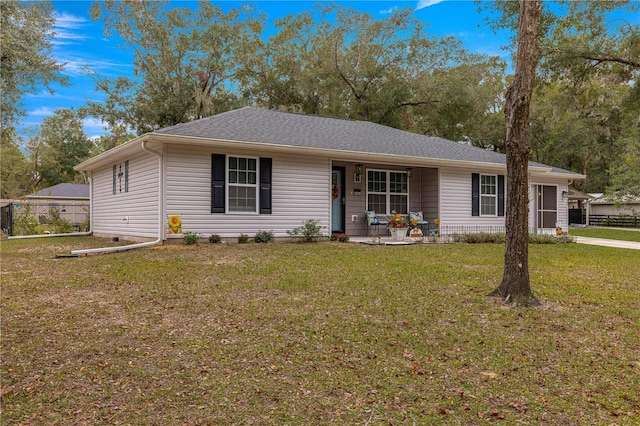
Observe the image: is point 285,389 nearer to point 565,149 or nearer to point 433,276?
point 433,276

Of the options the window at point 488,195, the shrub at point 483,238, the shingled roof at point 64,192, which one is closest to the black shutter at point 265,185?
the shrub at point 483,238

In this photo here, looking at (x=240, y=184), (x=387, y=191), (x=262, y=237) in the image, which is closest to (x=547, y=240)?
(x=387, y=191)

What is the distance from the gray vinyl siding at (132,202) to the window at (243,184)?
1.76m

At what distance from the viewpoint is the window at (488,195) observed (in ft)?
46.5

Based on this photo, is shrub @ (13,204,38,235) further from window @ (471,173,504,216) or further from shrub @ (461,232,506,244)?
window @ (471,173,504,216)

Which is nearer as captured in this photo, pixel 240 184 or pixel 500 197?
pixel 240 184

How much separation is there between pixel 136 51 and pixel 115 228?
1610 cm

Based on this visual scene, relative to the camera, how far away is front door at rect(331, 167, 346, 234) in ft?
42.4

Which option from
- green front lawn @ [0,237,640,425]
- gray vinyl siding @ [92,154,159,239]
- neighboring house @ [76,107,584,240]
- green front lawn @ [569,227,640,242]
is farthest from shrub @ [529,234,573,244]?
gray vinyl siding @ [92,154,159,239]

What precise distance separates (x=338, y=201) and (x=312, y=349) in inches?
385

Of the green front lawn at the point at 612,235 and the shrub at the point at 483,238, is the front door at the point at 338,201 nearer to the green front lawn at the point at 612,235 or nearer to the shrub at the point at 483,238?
the shrub at the point at 483,238

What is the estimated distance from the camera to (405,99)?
969 inches

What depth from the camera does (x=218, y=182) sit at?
10.2 m

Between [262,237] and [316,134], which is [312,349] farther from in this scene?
[316,134]
